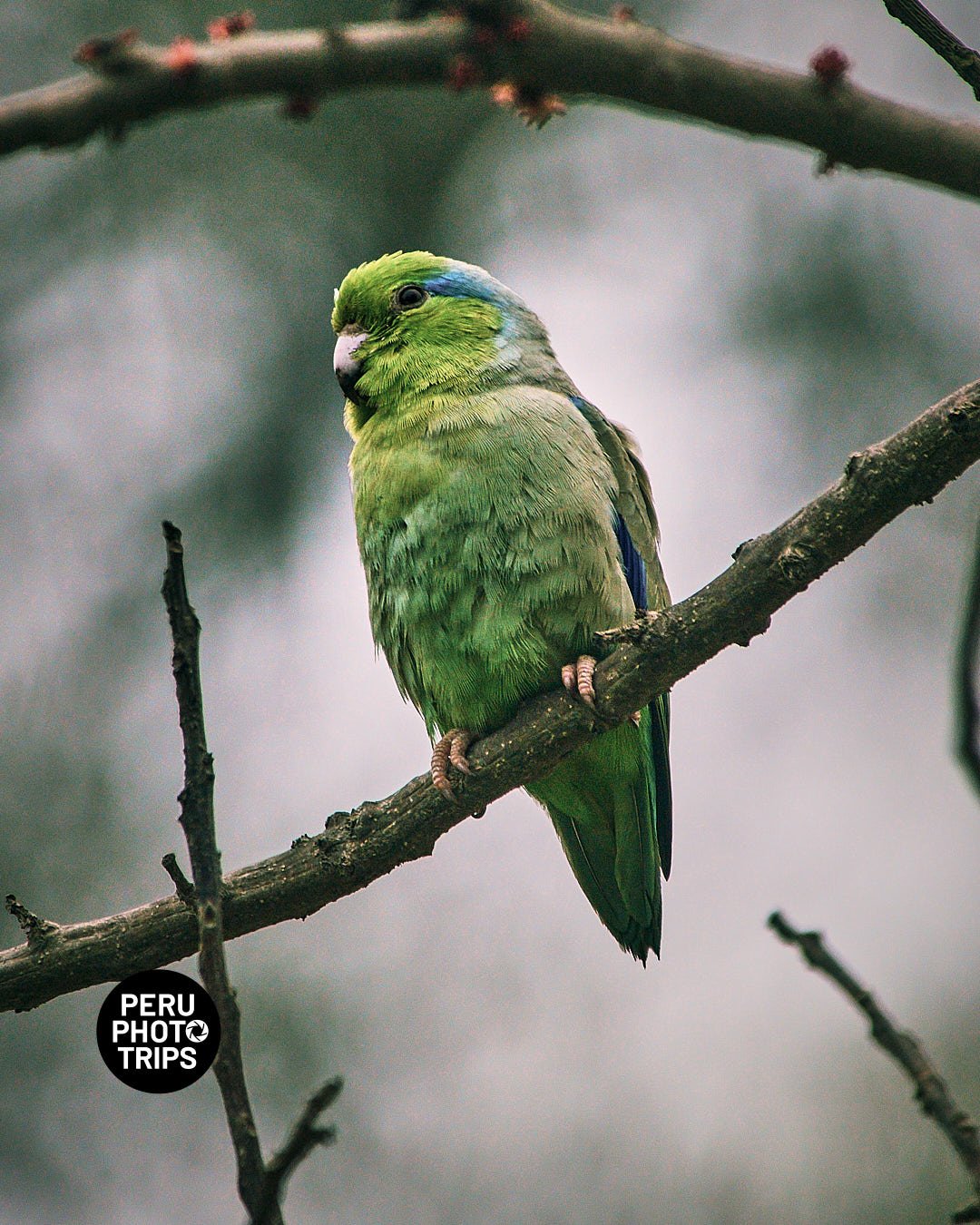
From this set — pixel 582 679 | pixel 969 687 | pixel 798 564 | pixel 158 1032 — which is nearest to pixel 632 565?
pixel 582 679

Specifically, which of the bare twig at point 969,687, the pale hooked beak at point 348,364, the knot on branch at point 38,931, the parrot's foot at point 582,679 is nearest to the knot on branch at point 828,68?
the bare twig at point 969,687

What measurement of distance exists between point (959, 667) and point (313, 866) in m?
2.42

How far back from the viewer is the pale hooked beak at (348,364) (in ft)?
15.4

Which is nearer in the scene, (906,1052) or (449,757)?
(906,1052)

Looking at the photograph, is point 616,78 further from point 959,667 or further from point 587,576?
point 587,576

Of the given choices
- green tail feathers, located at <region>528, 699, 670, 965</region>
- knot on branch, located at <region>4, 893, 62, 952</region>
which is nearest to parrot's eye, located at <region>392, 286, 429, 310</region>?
green tail feathers, located at <region>528, 699, 670, 965</region>

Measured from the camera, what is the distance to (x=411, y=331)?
4.73 meters

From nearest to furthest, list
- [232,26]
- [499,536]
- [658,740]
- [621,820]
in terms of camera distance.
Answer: [232,26], [499,536], [621,820], [658,740]

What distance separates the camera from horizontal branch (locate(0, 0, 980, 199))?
119cm

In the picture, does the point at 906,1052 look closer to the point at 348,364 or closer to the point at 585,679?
the point at 585,679

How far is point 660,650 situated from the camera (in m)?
3.31

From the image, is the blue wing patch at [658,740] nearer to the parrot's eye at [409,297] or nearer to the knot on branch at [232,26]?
the parrot's eye at [409,297]

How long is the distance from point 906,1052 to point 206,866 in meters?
1.10

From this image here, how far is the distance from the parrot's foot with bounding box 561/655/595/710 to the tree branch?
0.04 m
